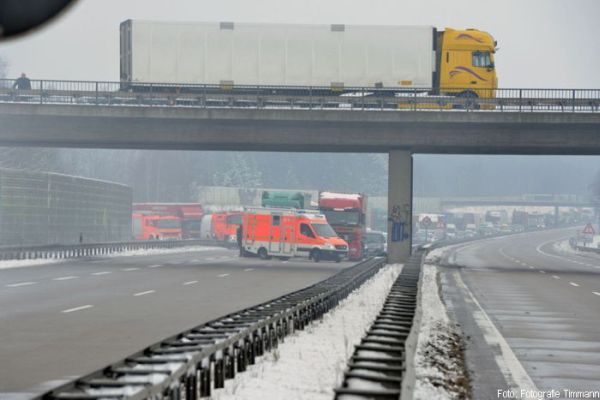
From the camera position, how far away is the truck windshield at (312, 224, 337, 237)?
177 feet

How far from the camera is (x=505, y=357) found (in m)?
14.7

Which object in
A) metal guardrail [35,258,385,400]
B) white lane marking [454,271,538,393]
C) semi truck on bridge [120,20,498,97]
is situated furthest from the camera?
semi truck on bridge [120,20,498,97]

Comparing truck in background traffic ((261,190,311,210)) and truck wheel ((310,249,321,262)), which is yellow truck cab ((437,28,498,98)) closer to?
truck wheel ((310,249,321,262))

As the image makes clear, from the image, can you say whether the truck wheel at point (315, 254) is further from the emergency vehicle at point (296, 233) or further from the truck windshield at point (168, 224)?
the truck windshield at point (168, 224)

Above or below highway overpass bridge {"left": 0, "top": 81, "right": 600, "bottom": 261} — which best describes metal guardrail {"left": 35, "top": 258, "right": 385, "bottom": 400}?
below

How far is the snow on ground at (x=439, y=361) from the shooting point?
35.9 feet

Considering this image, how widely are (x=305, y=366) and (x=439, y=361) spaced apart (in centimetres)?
224

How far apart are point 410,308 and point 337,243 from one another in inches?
1505

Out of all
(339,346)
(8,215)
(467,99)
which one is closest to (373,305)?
(339,346)

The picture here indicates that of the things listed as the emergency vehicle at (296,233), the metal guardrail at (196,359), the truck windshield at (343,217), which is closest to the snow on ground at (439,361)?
the metal guardrail at (196,359)

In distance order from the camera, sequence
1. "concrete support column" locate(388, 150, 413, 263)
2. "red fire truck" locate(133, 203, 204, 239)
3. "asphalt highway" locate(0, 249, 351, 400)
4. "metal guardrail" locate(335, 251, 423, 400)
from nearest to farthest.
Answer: "metal guardrail" locate(335, 251, 423, 400)
"asphalt highway" locate(0, 249, 351, 400)
"concrete support column" locate(388, 150, 413, 263)
"red fire truck" locate(133, 203, 204, 239)

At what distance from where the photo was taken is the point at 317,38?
52.4m

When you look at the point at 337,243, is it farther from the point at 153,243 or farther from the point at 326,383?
the point at 326,383

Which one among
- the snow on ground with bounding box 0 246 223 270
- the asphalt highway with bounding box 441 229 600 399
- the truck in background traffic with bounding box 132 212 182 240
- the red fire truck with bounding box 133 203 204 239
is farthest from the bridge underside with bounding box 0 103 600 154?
the red fire truck with bounding box 133 203 204 239
